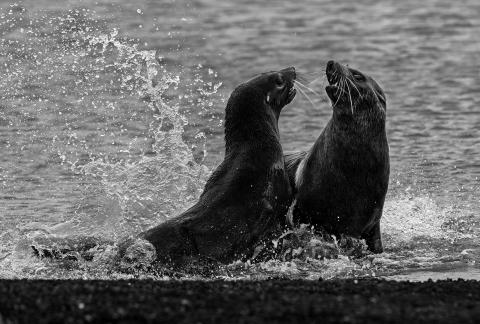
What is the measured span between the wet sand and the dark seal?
2.15 metres

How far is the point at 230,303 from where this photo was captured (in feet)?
26.7

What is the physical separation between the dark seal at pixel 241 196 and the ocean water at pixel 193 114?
0.94ft

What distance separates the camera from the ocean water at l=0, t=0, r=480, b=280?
1241cm

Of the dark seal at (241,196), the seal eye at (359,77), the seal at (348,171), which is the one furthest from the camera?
the seal eye at (359,77)

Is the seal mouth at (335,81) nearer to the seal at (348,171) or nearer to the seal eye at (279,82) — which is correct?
the seal at (348,171)

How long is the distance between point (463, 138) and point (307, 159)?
605cm

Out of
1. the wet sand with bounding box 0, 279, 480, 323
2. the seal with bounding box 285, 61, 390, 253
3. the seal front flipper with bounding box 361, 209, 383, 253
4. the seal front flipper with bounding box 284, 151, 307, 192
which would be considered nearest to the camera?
the wet sand with bounding box 0, 279, 480, 323

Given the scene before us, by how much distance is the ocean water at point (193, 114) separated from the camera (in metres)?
12.4

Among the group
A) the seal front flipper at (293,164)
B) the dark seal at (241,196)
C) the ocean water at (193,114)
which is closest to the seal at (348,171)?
Answer: the seal front flipper at (293,164)

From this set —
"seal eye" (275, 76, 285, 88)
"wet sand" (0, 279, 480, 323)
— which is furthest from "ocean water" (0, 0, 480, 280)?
"wet sand" (0, 279, 480, 323)

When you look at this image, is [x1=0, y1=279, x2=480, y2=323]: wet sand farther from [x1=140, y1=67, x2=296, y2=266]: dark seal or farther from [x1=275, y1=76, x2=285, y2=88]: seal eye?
[x1=275, y1=76, x2=285, y2=88]: seal eye

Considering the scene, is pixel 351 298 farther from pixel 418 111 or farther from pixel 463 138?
pixel 418 111

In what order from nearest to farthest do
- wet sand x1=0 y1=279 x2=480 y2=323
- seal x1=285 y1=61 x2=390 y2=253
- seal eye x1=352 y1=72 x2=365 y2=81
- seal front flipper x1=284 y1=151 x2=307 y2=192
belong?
1. wet sand x1=0 y1=279 x2=480 y2=323
2. seal x1=285 y1=61 x2=390 y2=253
3. seal eye x1=352 y1=72 x2=365 y2=81
4. seal front flipper x1=284 y1=151 x2=307 y2=192

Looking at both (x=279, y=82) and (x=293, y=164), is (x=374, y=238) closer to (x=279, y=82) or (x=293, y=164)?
(x=293, y=164)
